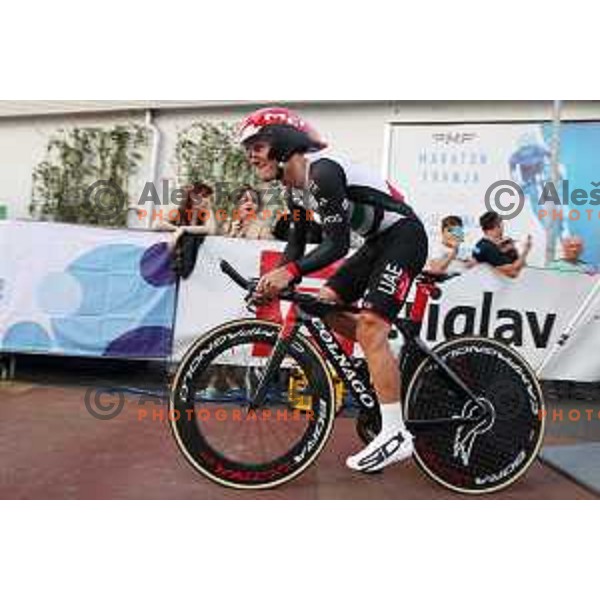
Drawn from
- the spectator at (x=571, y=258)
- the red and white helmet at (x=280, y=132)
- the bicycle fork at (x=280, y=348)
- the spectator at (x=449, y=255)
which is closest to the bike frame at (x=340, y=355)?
the bicycle fork at (x=280, y=348)

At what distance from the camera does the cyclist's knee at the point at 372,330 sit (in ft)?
11.8

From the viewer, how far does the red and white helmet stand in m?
3.56

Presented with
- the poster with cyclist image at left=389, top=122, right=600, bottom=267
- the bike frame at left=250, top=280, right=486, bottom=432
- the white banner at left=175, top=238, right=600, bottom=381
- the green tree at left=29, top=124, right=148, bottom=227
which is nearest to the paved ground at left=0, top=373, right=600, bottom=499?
the bike frame at left=250, top=280, right=486, bottom=432

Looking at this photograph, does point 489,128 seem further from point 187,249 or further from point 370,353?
point 370,353

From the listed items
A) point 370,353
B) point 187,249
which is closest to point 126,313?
point 187,249

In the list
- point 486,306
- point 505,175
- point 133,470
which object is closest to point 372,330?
point 133,470

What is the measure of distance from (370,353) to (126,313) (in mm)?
3393

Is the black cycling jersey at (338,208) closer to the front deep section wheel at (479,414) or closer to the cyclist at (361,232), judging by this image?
the cyclist at (361,232)

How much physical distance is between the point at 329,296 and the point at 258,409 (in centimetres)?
68

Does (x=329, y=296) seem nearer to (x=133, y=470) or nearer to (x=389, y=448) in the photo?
(x=389, y=448)

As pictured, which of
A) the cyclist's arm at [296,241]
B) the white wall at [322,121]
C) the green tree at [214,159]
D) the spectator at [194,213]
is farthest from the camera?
the green tree at [214,159]

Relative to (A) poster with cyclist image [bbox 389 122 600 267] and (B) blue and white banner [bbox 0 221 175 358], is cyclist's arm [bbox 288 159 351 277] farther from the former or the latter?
(A) poster with cyclist image [bbox 389 122 600 267]

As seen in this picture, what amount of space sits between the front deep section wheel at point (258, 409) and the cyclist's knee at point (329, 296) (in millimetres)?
273

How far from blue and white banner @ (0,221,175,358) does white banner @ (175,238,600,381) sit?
26cm
